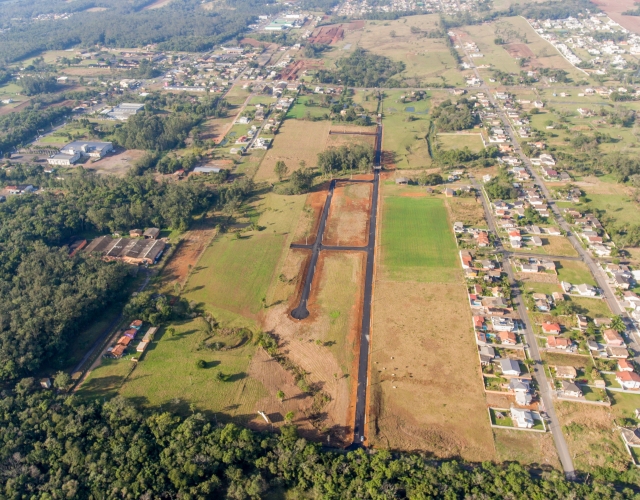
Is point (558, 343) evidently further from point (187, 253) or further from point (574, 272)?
point (187, 253)

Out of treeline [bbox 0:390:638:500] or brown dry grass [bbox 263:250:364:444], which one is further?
brown dry grass [bbox 263:250:364:444]

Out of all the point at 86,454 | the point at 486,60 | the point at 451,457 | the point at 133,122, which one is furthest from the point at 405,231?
the point at 486,60

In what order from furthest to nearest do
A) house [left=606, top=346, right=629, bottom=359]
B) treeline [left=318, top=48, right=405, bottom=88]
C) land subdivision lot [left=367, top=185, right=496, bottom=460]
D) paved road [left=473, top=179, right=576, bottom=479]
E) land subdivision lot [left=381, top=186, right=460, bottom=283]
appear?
treeline [left=318, top=48, right=405, bottom=88] → land subdivision lot [left=381, top=186, right=460, bottom=283] → house [left=606, top=346, right=629, bottom=359] → land subdivision lot [left=367, top=185, right=496, bottom=460] → paved road [left=473, top=179, right=576, bottom=479]

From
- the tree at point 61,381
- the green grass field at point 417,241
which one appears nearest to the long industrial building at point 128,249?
the tree at point 61,381

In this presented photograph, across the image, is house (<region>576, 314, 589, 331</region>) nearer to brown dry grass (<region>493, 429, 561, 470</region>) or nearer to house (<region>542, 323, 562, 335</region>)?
house (<region>542, 323, 562, 335</region>)

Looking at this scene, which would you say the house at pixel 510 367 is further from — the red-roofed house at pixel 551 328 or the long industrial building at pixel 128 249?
the long industrial building at pixel 128 249

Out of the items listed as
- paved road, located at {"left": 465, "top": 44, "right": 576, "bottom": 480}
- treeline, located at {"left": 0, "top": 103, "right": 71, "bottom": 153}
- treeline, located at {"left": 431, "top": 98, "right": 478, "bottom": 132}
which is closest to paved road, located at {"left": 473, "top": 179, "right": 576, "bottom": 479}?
paved road, located at {"left": 465, "top": 44, "right": 576, "bottom": 480}

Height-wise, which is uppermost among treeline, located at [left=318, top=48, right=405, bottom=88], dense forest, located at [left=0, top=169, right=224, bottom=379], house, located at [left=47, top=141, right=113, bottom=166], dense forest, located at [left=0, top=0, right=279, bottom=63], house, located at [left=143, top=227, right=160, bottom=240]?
dense forest, located at [left=0, top=0, right=279, bottom=63]
